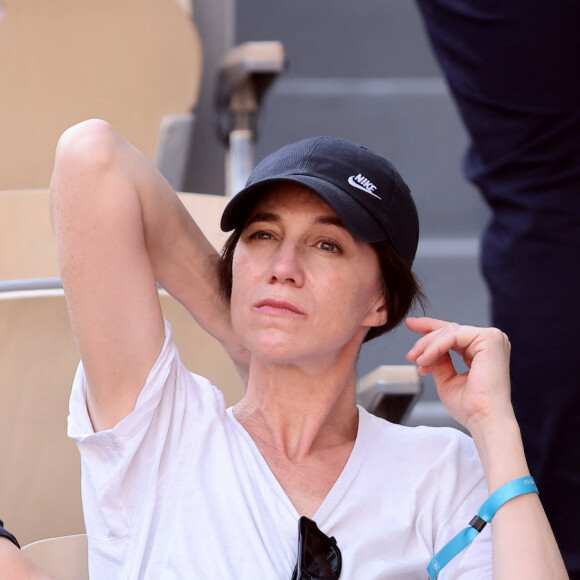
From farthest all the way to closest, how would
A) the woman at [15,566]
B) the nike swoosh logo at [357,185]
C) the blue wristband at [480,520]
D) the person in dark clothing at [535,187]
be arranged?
1. the person in dark clothing at [535,187]
2. the nike swoosh logo at [357,185]
3. the blue wristband at [480,520]
4. the woman at [15,566]

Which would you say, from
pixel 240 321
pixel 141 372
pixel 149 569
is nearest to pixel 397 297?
pixel 240 321

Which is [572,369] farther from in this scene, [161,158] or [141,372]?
[161,158]

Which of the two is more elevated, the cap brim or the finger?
the cap brim

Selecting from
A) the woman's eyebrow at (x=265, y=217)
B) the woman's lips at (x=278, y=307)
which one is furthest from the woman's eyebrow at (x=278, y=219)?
the woman's lips at (x=278, y=307)

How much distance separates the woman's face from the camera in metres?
1.26

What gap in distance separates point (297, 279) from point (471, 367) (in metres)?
0.23

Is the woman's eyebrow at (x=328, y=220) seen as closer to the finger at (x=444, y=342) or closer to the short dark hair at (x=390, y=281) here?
the short dark hair at (x=390, y=281)

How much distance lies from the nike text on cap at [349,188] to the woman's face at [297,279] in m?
0.03

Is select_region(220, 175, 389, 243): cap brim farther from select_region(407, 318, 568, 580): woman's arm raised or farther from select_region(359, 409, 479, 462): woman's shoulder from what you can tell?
select_region(359, 409, 479, 462): woman's shoulder

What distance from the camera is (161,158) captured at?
91.9 inches

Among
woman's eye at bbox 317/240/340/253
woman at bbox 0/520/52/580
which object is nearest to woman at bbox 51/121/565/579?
woman's eye at bbox 317/240/340/253

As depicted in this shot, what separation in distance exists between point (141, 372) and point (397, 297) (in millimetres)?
341

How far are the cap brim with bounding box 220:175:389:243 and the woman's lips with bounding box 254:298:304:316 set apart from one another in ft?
0.36

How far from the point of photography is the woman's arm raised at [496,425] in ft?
3.81
